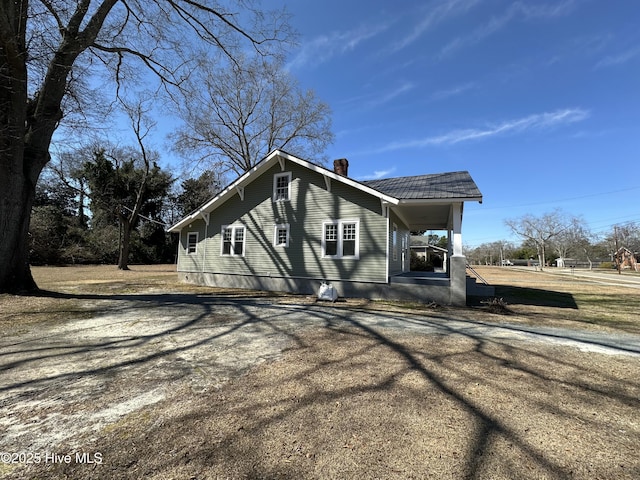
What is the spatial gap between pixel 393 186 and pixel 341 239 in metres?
3.60

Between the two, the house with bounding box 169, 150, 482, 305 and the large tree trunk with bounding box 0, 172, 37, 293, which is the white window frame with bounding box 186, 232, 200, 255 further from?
the large tree trunk with bounding box 0, 172, 37, 293

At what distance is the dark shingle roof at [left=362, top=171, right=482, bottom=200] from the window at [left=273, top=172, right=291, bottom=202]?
13.5ft

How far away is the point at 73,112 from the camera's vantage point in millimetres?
11344

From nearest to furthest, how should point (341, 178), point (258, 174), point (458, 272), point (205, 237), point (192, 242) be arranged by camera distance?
1. point (458, 272)
2. point (341, 178)
3. point (258, 174)
4. point (205, 237)
5. point (192, 242)

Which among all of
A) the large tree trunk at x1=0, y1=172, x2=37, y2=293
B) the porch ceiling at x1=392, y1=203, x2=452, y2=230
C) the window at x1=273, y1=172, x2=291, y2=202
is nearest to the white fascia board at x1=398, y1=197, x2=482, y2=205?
the porch ceiling at x1=392, y1=203, x2=452, y2=230

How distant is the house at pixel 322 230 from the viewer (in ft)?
36.4

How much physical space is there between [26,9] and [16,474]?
1187 cm

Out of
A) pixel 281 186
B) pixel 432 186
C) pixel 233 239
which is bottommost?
pixel 233 239

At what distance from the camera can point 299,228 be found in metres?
13.4

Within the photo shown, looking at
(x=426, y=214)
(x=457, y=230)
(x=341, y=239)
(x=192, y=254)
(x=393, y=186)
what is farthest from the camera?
(x=192, y=254)

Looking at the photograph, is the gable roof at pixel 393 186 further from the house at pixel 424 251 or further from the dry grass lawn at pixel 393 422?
the house at pixel 424 251

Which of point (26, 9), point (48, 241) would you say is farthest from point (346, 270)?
point (48, 241)

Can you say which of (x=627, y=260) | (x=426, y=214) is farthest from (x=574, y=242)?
(x=426, y=214)

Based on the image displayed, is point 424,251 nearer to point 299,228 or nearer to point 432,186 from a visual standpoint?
point 432,186
